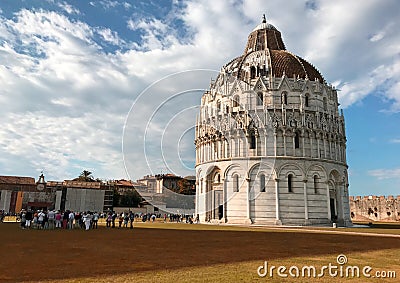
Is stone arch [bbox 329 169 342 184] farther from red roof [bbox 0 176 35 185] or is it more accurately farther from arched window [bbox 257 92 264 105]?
red roof [bbox 0 176 35 185]

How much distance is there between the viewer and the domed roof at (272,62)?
51.9m

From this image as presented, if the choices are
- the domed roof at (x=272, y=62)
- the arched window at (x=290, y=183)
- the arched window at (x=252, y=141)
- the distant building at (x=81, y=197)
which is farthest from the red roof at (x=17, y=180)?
the arched window at (x=290, y=183)

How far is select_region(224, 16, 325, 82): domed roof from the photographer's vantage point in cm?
5191

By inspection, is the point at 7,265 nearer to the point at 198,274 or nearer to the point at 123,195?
the point at 198,274

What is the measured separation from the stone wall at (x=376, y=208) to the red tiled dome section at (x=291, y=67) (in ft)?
146

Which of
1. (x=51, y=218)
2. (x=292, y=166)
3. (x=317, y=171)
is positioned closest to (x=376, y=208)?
(x=317, y=171)

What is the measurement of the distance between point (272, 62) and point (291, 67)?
3.12 metres

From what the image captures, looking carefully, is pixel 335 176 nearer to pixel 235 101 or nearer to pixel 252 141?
pixel 252 141

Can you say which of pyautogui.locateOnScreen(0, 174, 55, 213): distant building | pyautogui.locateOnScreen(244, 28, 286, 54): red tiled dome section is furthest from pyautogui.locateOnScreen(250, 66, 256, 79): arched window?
pyautogui.locateOnScreen(0, 174, 55, 213): distant building

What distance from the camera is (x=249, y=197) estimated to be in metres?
45.8

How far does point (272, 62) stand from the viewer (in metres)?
52.7

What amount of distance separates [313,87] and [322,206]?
1803 centimetres

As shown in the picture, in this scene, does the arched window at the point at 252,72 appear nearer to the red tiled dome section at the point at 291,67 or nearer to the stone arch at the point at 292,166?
the red tiled dome section at the point at 291,67

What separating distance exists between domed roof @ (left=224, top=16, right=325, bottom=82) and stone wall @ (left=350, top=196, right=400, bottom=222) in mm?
44539
